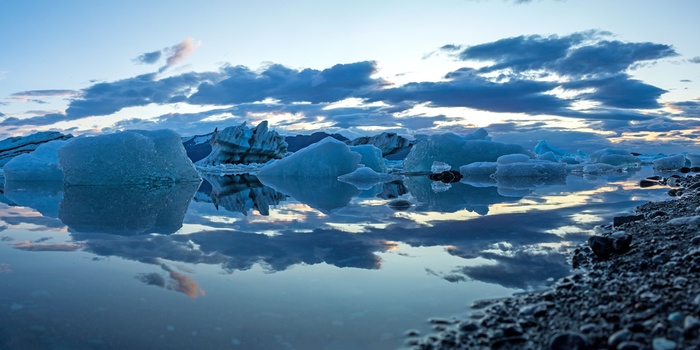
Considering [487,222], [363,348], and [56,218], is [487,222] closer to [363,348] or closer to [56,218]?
[363,348]

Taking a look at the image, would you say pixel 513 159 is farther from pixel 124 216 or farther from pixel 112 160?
pixel 124 216

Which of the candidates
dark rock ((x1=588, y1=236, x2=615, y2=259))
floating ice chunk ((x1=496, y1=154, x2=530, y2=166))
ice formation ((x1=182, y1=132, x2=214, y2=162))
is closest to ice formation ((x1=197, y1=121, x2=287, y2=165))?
floating ice chunk ((x1=496, y1=154, x2=530, y2=166))

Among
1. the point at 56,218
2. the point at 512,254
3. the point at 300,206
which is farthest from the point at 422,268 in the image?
the point at 56,218

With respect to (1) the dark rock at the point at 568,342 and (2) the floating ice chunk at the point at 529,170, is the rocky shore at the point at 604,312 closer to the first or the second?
(1) the dark rock at the point at 568,342

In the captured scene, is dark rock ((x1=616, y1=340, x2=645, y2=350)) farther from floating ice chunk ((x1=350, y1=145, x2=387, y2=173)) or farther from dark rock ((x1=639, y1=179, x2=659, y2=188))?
floating ice chunk ((x1=350, y1=145, x2=387, y2=173))

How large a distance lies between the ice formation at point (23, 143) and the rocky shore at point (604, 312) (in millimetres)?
41006

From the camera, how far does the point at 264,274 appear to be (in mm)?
2779

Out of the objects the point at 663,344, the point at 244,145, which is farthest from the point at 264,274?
the point at 244,145

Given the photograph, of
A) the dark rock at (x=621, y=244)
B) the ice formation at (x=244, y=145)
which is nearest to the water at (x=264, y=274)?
the dark rock at (x=621, y=244)

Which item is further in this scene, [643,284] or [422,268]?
[422,268]

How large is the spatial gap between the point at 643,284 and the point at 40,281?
3083 mm

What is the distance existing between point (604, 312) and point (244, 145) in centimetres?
3557

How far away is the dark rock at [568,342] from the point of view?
4.98 feet

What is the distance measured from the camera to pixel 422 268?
2.88 metres
